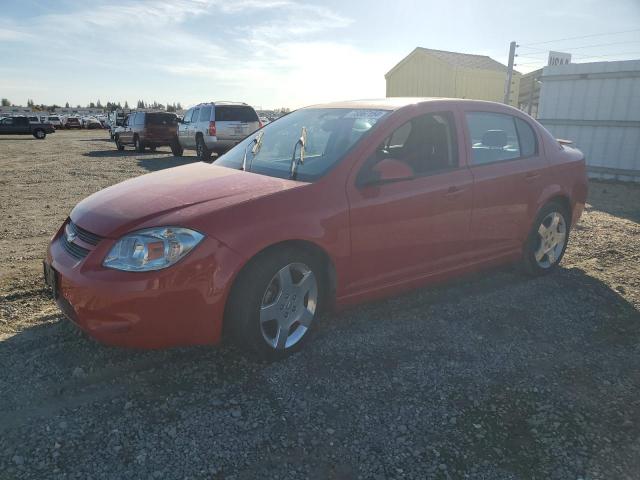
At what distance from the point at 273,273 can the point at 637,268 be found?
4267mm

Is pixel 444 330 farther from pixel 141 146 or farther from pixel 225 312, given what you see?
pixel 141 146

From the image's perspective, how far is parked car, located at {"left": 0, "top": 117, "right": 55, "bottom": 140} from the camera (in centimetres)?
3189

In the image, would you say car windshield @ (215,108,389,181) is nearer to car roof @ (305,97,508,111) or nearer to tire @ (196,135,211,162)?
car roof @ (305,97,508,111)

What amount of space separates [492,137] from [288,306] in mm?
2497

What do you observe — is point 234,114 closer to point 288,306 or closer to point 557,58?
point 557,58

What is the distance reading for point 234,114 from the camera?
51.3 feet

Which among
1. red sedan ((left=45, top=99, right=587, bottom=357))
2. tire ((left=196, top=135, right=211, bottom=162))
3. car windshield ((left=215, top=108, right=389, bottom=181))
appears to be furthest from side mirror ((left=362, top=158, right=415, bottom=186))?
→ tire ((left=196, top=135, right=211, bottom=162))

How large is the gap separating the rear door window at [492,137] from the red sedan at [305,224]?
14 millimetres

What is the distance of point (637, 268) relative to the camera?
5234 millimetres

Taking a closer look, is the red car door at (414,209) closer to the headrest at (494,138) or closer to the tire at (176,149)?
the headrest at (494,138)

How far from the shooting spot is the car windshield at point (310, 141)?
A: 3506 mm

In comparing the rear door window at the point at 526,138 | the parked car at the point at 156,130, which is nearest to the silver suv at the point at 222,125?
the parked car at the point at 156,130

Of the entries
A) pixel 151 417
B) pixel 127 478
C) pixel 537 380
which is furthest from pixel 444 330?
pixel 127 478

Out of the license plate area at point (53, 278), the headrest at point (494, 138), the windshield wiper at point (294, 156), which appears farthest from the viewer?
the headrest at point (494, 138)
